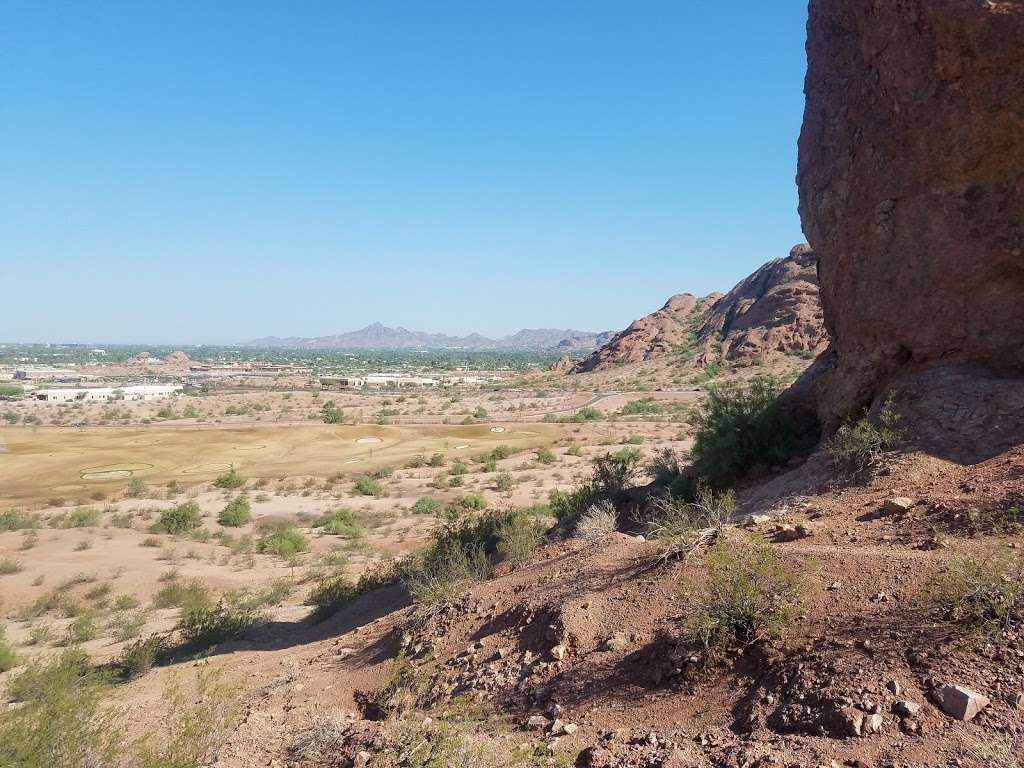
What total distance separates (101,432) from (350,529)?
3390 cm

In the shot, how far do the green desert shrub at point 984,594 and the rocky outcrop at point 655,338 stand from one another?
81.4 meters

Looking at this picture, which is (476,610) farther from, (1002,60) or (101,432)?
(101,432)

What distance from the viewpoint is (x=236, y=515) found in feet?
65.7

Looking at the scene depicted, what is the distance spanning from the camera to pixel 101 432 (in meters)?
42.5

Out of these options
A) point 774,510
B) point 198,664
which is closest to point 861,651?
point 774,510

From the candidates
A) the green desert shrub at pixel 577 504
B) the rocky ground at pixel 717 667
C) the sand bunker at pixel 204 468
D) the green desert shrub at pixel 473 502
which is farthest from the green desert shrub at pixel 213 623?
the sand bunker at pixel 204 468

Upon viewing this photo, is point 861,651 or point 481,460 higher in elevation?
point 861,651

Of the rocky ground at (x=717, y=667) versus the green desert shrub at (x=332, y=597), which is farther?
the green desert shrub at (x=332, y=597)

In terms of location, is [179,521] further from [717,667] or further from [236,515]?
[717,667]

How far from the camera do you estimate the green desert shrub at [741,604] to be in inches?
176

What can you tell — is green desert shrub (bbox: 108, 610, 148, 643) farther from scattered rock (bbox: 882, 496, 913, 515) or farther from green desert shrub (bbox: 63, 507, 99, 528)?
scattered rock (bbox: 882, 496, 913, 515)

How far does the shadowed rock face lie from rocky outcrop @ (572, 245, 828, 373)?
4600 centimetres

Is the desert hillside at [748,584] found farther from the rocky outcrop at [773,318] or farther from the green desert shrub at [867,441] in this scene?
the rocky outcrop at [773,318]

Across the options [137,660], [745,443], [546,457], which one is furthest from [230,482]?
[745,443]
